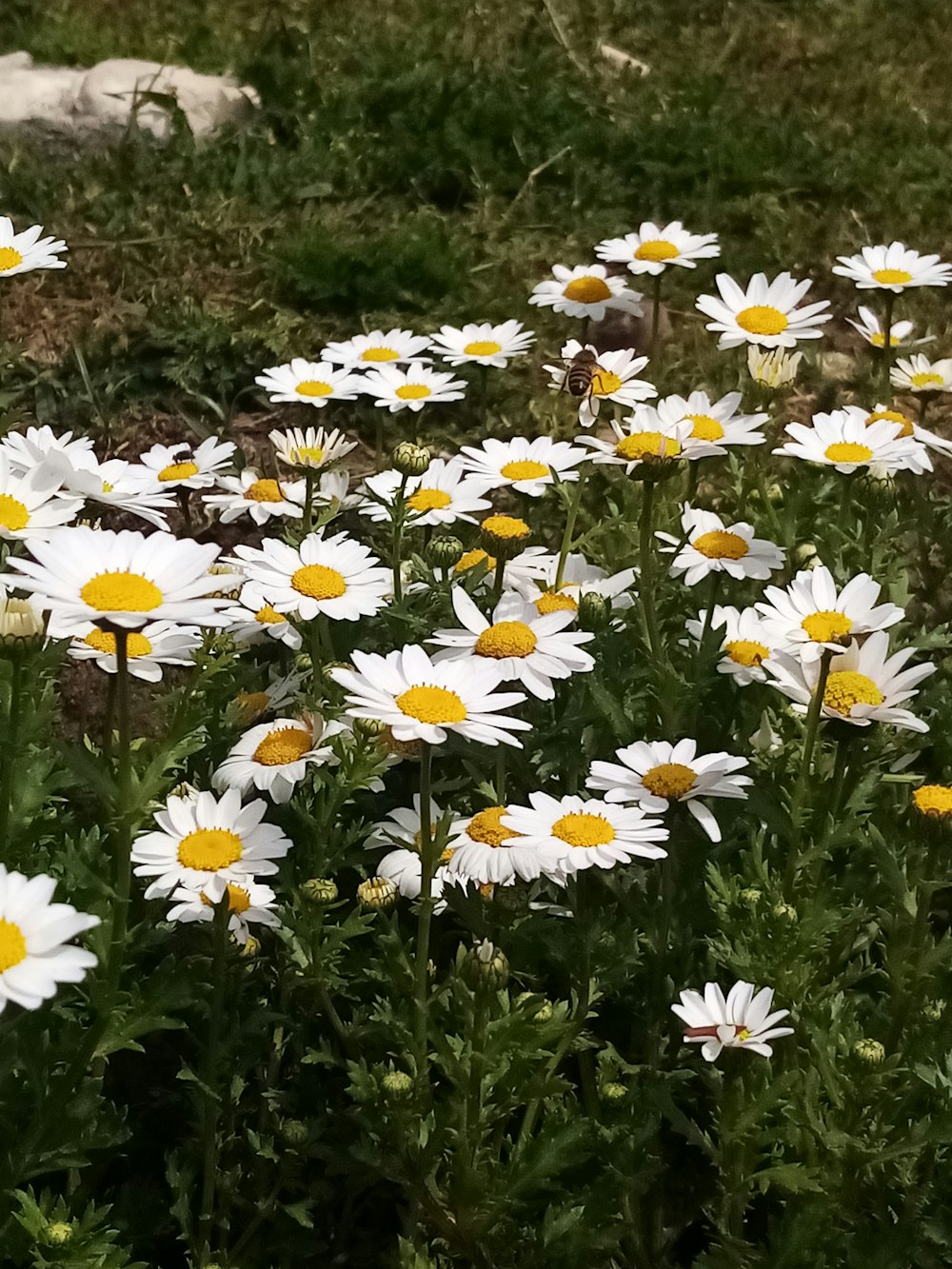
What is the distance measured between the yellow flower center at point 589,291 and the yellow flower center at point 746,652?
965mm

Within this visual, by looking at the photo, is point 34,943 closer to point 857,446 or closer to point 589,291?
point 857,446

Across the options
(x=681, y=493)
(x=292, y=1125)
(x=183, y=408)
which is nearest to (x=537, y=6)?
(x=183, y=408)

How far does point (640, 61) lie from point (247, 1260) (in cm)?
505

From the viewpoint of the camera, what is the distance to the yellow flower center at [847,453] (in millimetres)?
2084

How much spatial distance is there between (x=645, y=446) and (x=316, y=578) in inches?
20.8

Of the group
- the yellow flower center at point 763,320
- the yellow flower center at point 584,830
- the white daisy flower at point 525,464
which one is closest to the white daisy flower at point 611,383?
the white daisy flower at point 525,464

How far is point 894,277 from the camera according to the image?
8.46ft

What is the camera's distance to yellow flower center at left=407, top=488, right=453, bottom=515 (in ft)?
7.26

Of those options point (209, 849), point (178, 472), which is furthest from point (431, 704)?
point (178, 472)

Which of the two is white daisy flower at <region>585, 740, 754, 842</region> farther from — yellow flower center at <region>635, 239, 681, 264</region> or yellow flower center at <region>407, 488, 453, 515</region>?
yellow flower center at <region>635, 239, 681, 264</region>

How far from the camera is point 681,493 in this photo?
2898mm

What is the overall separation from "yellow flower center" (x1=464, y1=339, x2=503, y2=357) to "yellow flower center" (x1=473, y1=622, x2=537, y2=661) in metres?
1.02

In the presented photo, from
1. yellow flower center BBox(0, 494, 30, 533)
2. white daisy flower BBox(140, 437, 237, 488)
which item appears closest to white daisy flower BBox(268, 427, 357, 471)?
white daisy flower BBox(140, 437, 237, 488)

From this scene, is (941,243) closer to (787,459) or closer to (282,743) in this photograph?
(787,459)
